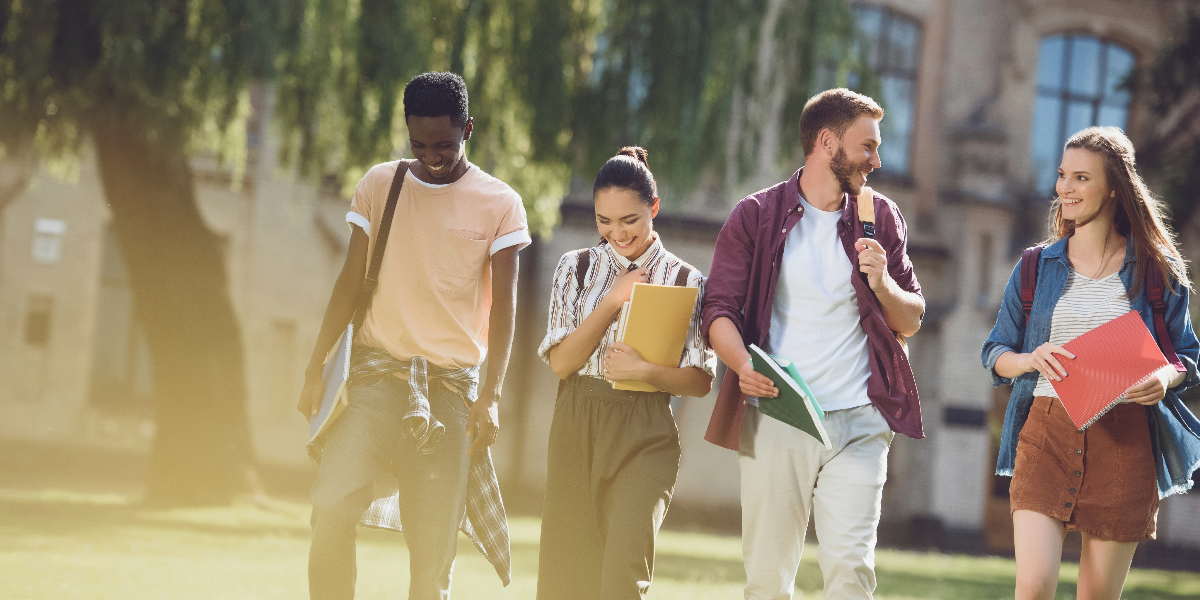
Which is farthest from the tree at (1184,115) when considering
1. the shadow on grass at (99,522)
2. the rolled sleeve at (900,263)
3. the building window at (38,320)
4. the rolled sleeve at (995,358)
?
the building window at (38,320)

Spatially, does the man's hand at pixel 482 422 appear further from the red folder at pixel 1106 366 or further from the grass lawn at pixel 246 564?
the grass lawn at pixel 246 564

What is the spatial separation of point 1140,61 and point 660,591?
46.5 feet

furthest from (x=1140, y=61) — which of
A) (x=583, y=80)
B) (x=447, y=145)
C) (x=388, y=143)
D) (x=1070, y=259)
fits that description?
(x=447, y=145)

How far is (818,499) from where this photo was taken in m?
3.39

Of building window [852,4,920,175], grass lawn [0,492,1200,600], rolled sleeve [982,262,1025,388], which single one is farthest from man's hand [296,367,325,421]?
building window [852,4,920,175]

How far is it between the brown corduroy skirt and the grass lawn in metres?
4.06

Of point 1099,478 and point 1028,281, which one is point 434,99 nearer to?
point 1028,281

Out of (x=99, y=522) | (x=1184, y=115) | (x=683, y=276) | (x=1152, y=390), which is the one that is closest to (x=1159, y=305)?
(x=1152, y=390)

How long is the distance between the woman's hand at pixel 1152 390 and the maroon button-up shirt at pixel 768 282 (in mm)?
644

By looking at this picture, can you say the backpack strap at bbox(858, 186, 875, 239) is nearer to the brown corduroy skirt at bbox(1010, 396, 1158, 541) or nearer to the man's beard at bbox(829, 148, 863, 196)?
the man's beard at bbox(829, 148, 863, 196)

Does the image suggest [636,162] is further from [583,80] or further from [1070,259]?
[583,80]

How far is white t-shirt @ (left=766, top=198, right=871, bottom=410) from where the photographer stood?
338 centimetres

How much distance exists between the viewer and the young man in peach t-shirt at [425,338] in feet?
11.5

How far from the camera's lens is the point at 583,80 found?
34.3 ft
